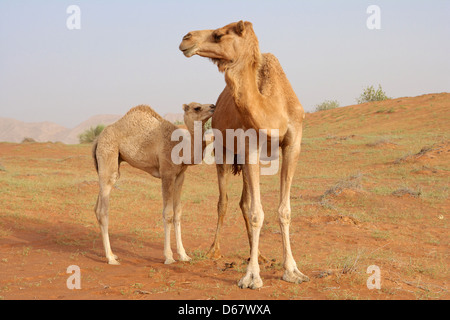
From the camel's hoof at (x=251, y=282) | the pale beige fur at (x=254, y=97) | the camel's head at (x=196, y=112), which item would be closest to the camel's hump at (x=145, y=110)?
the camel's head at (x=196, y=112)

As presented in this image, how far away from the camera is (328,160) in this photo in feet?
62.0

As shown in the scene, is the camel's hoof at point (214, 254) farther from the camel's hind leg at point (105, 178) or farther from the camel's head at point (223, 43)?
the camel's head at point (223, 43)

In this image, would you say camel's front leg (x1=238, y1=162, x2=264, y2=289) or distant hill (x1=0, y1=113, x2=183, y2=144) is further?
distant hill (x1=0, y1=113, x2=183, y2=144)

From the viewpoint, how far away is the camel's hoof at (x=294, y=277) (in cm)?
486

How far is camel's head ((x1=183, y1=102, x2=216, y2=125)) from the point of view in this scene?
20.7ft

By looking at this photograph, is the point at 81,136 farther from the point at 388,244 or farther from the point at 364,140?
the point at 388,244

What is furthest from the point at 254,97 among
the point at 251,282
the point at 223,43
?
the point at 251,282

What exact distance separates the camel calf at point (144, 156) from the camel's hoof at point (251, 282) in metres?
1.84

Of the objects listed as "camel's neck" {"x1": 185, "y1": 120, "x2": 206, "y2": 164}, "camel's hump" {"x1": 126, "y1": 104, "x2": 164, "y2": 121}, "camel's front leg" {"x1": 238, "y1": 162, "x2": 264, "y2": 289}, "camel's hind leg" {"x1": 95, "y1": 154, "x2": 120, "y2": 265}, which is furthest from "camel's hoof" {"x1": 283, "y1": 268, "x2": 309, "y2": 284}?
"camel's hump" {"x1": 126, "y1": 104, "x2": 164, "y2": 121}

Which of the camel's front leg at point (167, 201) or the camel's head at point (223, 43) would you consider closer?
the camel's head at point (223, 43)

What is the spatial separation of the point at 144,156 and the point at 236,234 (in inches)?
113

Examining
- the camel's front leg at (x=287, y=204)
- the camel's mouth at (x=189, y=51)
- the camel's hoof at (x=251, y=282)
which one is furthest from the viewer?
the camel's front leg at (x=287, y=204)

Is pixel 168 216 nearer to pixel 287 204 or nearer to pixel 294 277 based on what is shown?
pixel 287 204

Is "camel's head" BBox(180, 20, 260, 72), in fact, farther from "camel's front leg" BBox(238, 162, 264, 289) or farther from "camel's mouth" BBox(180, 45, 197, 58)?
"camel's front leg" BBox(238, 162, 264, 289)
